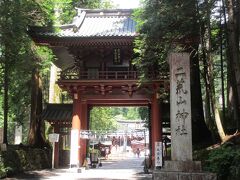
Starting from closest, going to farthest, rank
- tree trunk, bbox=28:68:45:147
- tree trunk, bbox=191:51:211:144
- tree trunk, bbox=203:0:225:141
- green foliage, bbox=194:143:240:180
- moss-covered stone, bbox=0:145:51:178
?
green foliage, bbox=194:143:240:180, tree trunk, bbox=203:0:225:141, moss-covered stone, bbox=0:145:51:178, tree trunk, bbox=191:51:211:144, tree trunk, bbox=28:68:45:147

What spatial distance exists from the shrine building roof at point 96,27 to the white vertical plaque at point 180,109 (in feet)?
28.4

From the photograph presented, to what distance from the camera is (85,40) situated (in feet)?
64.8

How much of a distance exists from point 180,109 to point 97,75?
10987 mm

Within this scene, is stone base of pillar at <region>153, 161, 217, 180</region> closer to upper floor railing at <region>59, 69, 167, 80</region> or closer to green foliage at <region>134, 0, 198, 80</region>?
green foliage at <region>134, 0, 198, 80</region>

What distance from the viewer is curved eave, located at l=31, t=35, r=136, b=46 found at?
19453mm

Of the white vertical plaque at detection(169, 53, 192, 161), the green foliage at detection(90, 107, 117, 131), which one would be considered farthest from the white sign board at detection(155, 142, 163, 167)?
the green foliage at detection(90, 107, 117, 131)

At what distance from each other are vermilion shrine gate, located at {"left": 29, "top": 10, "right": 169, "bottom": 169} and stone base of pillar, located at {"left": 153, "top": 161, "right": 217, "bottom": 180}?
8.79 meters

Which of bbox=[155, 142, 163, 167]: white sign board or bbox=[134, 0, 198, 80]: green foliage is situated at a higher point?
bbox=[134, 0, 198, 80]: green foliage

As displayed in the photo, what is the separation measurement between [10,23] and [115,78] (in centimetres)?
730

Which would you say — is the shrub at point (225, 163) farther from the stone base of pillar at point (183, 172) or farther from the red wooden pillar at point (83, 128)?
the red wooden pillar at point (83, 128)

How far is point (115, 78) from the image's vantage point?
66.1ft

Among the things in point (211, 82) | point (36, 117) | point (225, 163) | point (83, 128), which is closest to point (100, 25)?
point (83, 128)

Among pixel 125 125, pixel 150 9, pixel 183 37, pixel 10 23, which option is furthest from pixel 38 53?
pixel 125 125

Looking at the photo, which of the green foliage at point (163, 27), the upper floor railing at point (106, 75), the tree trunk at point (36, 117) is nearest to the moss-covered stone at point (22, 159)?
the tree trunk at point (36, 117)
